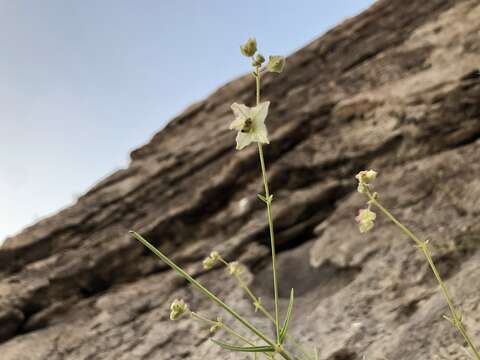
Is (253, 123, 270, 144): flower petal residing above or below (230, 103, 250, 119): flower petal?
below

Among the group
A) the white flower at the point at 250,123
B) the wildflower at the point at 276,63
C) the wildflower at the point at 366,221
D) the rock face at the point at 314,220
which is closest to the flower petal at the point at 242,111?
the white flower at the point at 250,123

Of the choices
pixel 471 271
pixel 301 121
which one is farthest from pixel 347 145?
pixel 471 271

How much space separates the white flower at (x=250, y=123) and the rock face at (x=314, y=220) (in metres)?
2.02

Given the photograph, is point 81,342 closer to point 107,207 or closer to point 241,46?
point 107,207

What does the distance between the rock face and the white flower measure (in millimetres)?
2015

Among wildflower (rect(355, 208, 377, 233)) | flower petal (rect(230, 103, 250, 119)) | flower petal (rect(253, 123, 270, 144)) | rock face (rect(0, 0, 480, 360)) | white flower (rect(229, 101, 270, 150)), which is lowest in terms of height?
wildflower (rect(355, 208, 377, 233))

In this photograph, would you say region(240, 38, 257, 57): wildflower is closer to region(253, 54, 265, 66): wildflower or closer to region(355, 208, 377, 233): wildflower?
Result: region(253, 54, 265, 66): wildflower

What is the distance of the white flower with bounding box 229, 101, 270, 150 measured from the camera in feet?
5.37

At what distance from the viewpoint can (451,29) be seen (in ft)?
22.1

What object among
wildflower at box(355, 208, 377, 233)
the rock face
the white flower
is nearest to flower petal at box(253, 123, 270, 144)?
the white flower

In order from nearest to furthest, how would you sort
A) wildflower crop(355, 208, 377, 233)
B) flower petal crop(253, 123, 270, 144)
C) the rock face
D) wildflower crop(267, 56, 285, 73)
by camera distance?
1. flower petal crop(253, 123, 270, 144)
2. wildflower crop(267, 56, 285, 73)
3. wildflower crop(355, 208, 377, 233)
4. the rock face

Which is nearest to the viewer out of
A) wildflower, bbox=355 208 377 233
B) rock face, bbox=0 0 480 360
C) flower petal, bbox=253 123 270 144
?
flower petal, bbox=253 123 270 144

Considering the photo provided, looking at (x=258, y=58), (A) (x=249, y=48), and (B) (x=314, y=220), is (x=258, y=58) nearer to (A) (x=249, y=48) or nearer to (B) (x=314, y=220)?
(A) (x=249, y=48)

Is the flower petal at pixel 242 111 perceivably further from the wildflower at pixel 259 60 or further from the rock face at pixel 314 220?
the rock face at pixel 314 220
